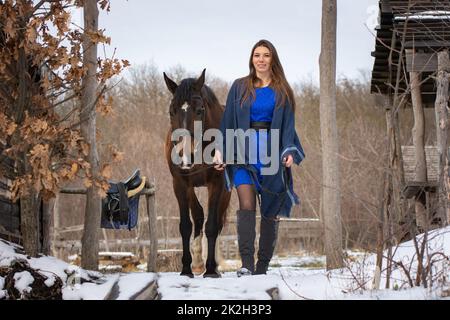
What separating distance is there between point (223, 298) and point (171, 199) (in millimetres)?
18118

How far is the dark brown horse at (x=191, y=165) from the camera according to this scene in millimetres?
6551

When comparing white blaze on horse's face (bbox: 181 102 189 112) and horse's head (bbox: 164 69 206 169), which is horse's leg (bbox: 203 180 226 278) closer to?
horse's head (bbox: 164 69 206 169)

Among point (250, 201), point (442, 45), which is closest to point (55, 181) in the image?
point (250, 201)

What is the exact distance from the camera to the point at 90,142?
762 cm

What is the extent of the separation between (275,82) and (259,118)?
1.13ft

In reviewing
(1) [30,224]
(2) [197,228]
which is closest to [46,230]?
(1) [30,224]

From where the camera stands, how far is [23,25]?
22.3 ft

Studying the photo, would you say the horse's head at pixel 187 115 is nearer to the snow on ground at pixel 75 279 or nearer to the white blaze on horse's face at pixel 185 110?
the white blaze on horse's face at pixel 185 110

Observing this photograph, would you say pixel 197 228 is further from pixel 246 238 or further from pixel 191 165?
pixel 246 238

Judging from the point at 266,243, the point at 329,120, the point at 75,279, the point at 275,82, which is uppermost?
the point at 275,82

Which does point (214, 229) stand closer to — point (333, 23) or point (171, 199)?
point (333, 23)

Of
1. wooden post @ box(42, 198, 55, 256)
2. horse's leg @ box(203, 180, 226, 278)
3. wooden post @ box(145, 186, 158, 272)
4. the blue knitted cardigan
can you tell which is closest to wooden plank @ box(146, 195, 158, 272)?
wooden post @ box(145, 186, 158, 272)

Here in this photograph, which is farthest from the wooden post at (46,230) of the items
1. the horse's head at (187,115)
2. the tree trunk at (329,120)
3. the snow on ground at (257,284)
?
the tree trunk at (329,120)

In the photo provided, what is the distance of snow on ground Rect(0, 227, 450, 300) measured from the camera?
204 inches
